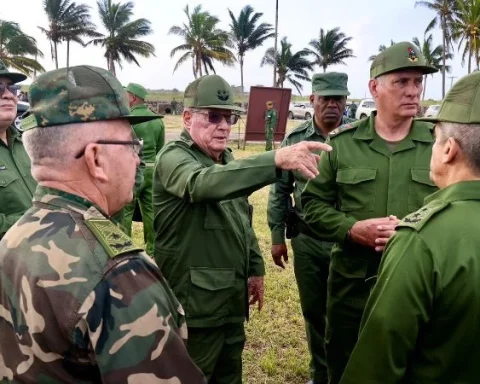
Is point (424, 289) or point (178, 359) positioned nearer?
point (178, 359)

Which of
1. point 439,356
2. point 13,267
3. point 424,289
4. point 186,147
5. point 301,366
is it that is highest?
point 186,147

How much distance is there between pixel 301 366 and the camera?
381 cm

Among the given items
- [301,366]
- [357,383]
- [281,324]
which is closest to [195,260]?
[357,383]

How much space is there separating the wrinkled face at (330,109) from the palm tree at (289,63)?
163 feet

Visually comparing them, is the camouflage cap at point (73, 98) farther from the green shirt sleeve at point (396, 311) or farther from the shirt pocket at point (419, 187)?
the shirt pocket at point (419, 187)

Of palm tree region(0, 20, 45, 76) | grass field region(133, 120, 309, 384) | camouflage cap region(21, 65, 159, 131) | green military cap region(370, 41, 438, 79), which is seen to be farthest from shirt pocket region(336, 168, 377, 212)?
palm tree region(0, 20, 45, 76)

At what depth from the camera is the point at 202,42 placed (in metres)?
42.2

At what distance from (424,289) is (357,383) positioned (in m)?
0.40

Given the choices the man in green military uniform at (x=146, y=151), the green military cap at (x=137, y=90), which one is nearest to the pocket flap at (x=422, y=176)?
the man in green military uniform at (x=146, y=151)

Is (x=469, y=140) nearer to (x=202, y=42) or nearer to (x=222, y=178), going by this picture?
(x=222, y=178)

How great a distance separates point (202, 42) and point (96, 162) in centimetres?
4297

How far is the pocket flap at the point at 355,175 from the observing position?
2.81m

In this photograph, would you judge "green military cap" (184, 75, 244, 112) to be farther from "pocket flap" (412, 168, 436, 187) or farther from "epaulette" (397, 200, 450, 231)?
"epaulette" (397, 200, 450, 231)

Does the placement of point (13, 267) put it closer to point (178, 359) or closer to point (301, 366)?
point (178, 359)
